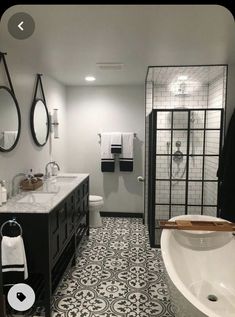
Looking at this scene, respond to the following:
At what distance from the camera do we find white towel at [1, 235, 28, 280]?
1.72 m

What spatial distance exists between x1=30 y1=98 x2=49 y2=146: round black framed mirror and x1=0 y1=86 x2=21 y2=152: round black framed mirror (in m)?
0.38

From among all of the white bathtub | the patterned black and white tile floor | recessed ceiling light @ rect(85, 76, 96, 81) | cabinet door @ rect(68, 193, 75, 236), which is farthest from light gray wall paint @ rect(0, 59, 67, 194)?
the white bathtub

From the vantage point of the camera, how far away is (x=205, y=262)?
2.38 meters

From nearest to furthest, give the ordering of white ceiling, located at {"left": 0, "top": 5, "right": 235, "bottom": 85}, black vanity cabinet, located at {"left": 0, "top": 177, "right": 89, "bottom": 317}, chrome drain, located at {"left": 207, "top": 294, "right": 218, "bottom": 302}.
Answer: white ceiling, located at {"left": 0, "top": 5, "right": 235, "bottom": 85} → black vanity cabinet, located at {"left": 0, "top": 177, "right": 89, "bottom": 317} → chrome drain, located at {"left": 207, "top": 294, "right": 218, "bottom": 302}

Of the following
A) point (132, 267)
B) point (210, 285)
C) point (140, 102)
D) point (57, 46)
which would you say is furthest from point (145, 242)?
point (57, 46)

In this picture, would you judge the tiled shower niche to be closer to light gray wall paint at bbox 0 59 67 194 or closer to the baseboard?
the baseboard

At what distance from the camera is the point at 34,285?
2.16m

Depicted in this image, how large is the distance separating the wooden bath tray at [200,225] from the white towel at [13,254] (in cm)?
121

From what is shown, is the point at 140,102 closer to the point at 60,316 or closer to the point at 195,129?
the point at 195,129

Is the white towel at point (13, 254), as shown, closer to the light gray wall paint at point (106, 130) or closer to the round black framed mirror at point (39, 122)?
the round black framed mirror at point (39, 122)

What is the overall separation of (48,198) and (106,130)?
2.22 metres

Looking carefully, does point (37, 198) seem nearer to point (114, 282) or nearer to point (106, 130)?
point (114, 282)

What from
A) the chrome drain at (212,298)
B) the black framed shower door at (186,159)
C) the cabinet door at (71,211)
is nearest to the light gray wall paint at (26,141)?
the cabinet door at (71,211)

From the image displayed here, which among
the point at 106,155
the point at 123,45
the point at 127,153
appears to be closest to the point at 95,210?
the point at 106,155
